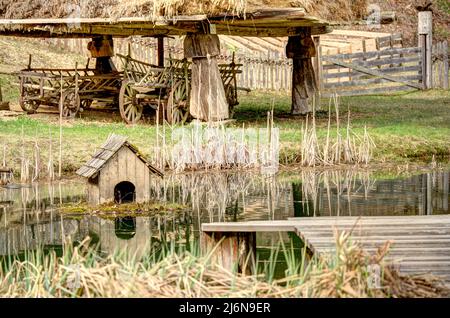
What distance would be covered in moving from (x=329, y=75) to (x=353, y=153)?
14.3 m

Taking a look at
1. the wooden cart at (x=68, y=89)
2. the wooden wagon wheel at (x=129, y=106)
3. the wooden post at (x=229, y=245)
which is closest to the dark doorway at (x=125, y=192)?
the wooden post at (x=229, y=245)

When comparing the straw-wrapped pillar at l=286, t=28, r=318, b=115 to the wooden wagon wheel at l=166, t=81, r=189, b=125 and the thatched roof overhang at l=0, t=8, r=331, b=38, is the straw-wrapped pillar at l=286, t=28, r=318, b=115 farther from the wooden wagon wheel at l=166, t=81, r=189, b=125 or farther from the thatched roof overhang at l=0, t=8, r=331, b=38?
the wooden wagon wheel at l=166, t=81, r=189, b=125

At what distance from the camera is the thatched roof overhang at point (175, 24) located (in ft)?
→ 65.6

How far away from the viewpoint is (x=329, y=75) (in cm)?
3177

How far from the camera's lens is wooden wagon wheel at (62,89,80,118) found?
2261cm

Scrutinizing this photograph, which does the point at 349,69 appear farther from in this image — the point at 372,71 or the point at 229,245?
the point at 229,245

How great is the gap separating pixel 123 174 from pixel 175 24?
6.91 m

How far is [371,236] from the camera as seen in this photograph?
29.3 ft

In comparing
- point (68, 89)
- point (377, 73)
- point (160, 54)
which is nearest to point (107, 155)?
point (68, 89)

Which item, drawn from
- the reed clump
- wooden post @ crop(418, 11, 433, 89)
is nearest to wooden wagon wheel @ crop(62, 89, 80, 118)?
the reed clump

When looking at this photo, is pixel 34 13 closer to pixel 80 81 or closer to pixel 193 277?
pixel 80 81

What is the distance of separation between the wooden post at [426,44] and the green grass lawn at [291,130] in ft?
15.3

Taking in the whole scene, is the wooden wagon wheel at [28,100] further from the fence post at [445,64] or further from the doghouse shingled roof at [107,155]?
the fence post at [445,64]
